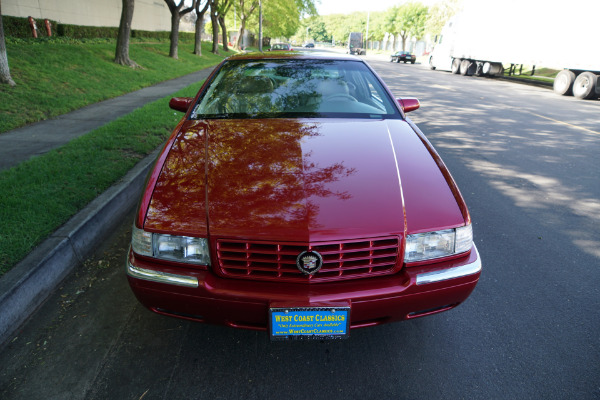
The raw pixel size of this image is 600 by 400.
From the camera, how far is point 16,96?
301 inches

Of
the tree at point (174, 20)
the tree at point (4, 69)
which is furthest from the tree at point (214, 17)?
the tree at point (4, 69)

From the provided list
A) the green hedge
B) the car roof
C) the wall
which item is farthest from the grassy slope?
the wall

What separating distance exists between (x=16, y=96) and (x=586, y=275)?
9.47 meters

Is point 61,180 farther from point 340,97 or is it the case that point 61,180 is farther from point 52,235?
point 340,97

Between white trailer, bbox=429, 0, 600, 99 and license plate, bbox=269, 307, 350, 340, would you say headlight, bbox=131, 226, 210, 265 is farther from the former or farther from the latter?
white trailer, bbox=429, 0, 600, 99

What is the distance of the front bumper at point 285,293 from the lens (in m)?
1.83

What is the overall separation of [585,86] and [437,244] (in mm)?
16314

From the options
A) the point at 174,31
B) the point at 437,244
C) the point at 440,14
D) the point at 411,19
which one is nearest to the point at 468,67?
the point at 174,31

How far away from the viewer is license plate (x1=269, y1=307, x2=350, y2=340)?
179 centimetres

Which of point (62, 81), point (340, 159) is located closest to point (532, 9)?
point (62, 81)

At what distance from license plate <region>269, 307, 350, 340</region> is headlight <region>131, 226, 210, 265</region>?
448 mm

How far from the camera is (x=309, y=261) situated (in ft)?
5.95

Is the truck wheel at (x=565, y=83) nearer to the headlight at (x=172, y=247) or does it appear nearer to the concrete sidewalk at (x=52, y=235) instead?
the concrete sidewalk at (x=52, y=235)

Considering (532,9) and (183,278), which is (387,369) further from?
(532,9)
